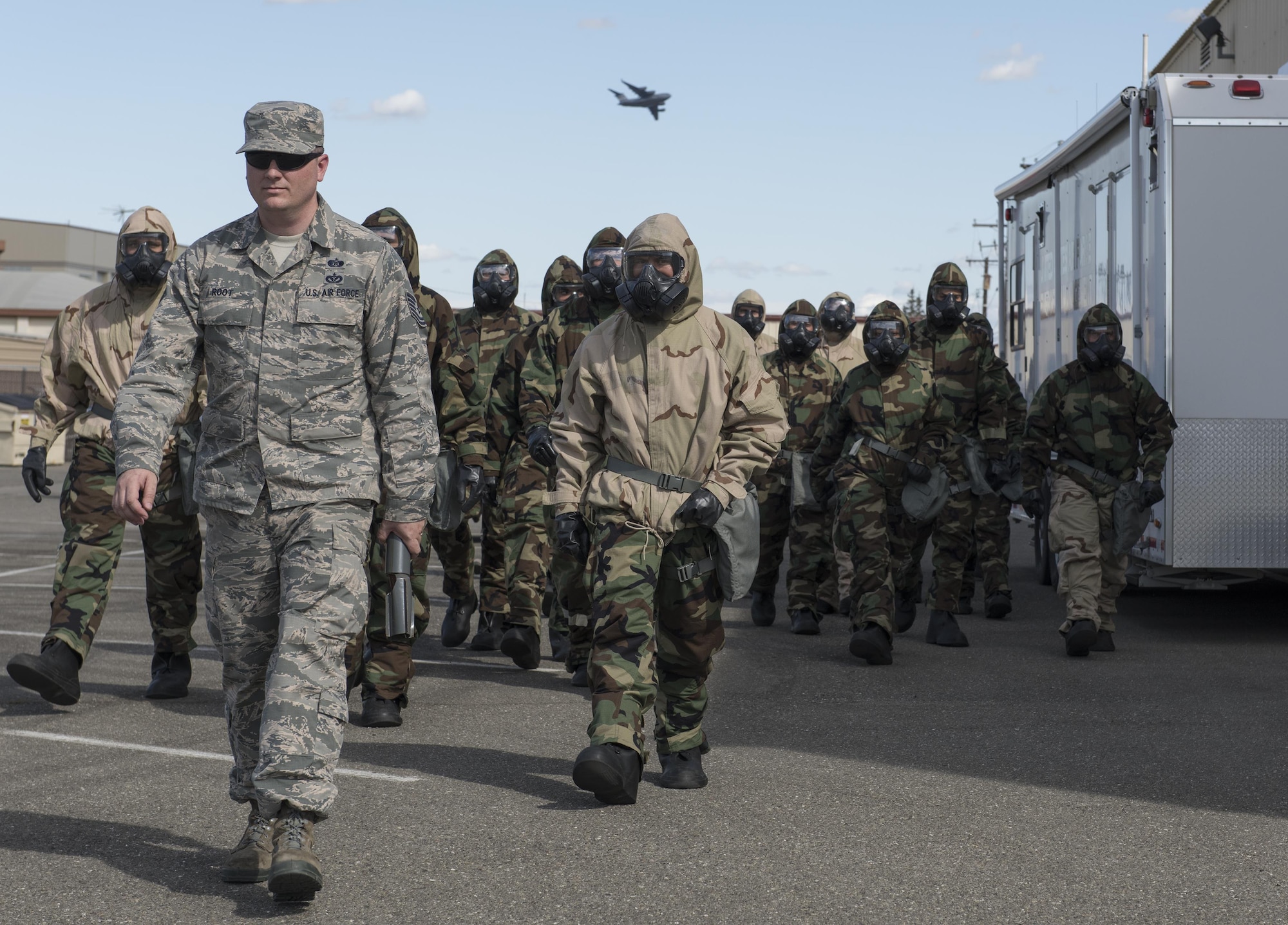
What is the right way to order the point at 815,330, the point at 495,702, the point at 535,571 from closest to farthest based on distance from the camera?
the point at 495,702
the point at 535,571
the point at 815,330

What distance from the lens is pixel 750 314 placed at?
13148mm

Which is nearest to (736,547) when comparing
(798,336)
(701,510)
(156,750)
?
(701,510)

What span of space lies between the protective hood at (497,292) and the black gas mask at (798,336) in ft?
7.56

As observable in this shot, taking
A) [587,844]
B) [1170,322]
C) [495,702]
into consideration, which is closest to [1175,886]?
[587,844]

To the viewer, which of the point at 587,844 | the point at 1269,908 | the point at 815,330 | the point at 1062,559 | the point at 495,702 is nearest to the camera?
the point at 1269,908

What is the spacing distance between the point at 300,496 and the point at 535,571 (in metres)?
4.24

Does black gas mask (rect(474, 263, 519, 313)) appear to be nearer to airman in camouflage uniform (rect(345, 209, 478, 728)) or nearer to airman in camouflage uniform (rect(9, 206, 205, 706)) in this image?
airman in camouflage uniform (rect(345, 209, 478, 728))

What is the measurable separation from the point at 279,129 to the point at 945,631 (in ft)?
21.1

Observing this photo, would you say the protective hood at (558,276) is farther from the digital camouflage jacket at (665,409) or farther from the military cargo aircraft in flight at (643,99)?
the military cargo aircraft in flight at (643,99)

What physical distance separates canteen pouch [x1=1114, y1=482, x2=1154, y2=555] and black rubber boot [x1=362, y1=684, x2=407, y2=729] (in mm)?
4553

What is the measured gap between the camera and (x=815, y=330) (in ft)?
38.0

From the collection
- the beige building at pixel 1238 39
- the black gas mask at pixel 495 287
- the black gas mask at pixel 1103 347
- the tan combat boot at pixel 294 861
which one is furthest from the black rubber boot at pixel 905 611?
the beige building at pixel 1238 39

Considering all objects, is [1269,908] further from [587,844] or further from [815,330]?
[815,330]

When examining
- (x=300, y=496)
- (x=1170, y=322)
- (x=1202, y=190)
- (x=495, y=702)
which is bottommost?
(x=495, y=702)
